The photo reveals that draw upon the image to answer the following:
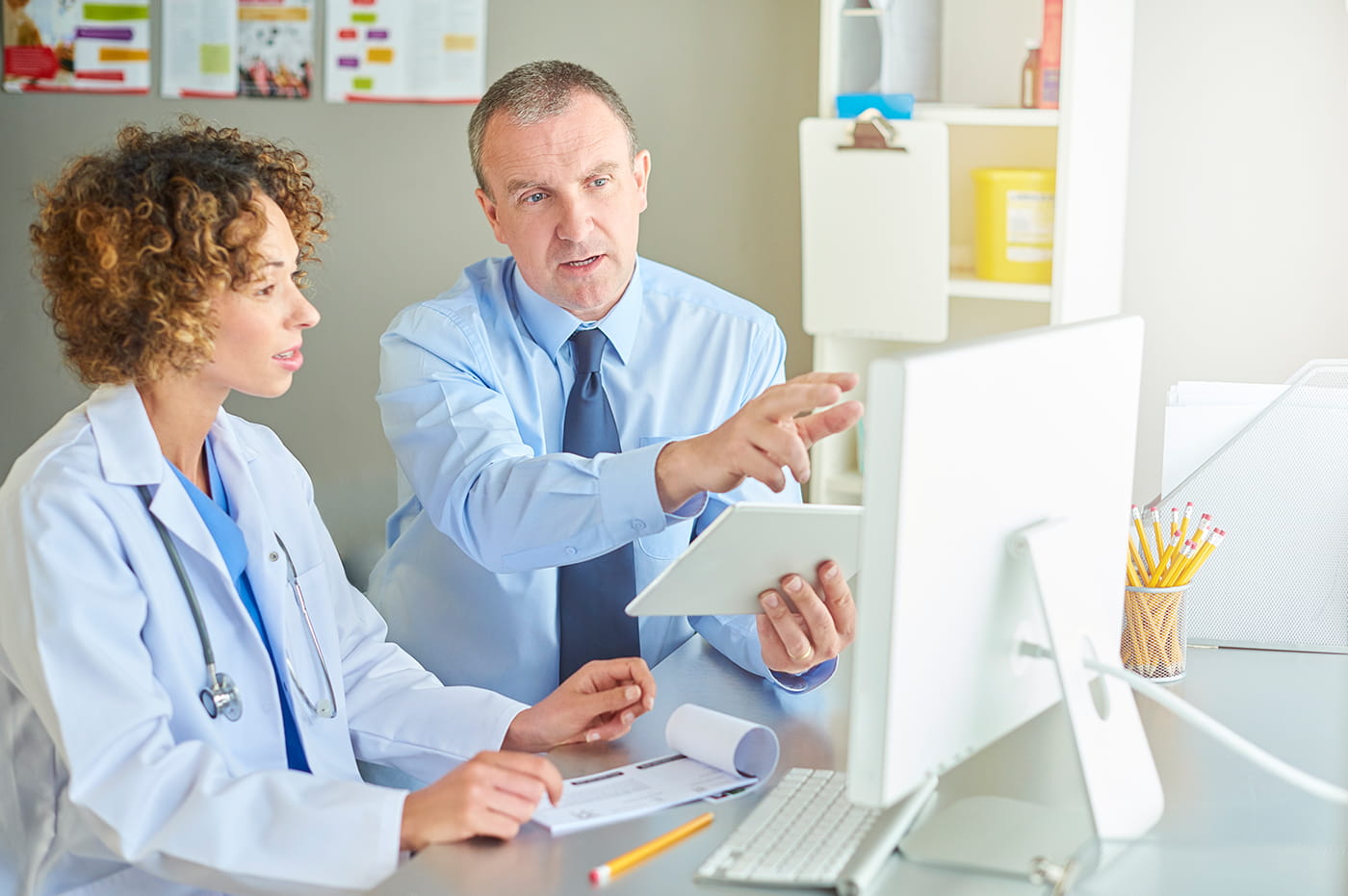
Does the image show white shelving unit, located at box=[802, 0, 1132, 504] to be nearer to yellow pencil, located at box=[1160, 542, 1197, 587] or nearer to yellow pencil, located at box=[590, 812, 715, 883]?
yellow pencil, located at box=[1160, 542, 1197, 587]

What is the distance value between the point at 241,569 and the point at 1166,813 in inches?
36.6

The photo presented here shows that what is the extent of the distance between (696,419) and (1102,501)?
2.77 ft

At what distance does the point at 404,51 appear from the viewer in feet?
10.5

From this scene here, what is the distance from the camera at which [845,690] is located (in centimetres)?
152

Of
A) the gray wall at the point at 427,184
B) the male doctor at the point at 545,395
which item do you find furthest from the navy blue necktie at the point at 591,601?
the gray wall at the point at 427,184

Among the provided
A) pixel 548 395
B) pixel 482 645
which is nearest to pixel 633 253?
pixel 548 395

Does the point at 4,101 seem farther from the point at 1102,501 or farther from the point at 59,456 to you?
the point at 1102,501

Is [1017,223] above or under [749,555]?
above

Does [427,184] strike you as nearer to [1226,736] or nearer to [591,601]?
[591,601]

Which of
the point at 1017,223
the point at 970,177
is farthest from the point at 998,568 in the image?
the point at 970,177

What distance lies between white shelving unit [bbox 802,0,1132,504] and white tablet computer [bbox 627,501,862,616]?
1189mm

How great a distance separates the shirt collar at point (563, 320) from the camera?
6.11ft

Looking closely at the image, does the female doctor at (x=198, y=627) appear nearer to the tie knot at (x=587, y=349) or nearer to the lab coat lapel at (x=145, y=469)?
the lab coat lapel at (x=145, y=469)

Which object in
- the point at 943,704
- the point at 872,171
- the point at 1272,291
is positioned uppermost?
the point at 872,171
